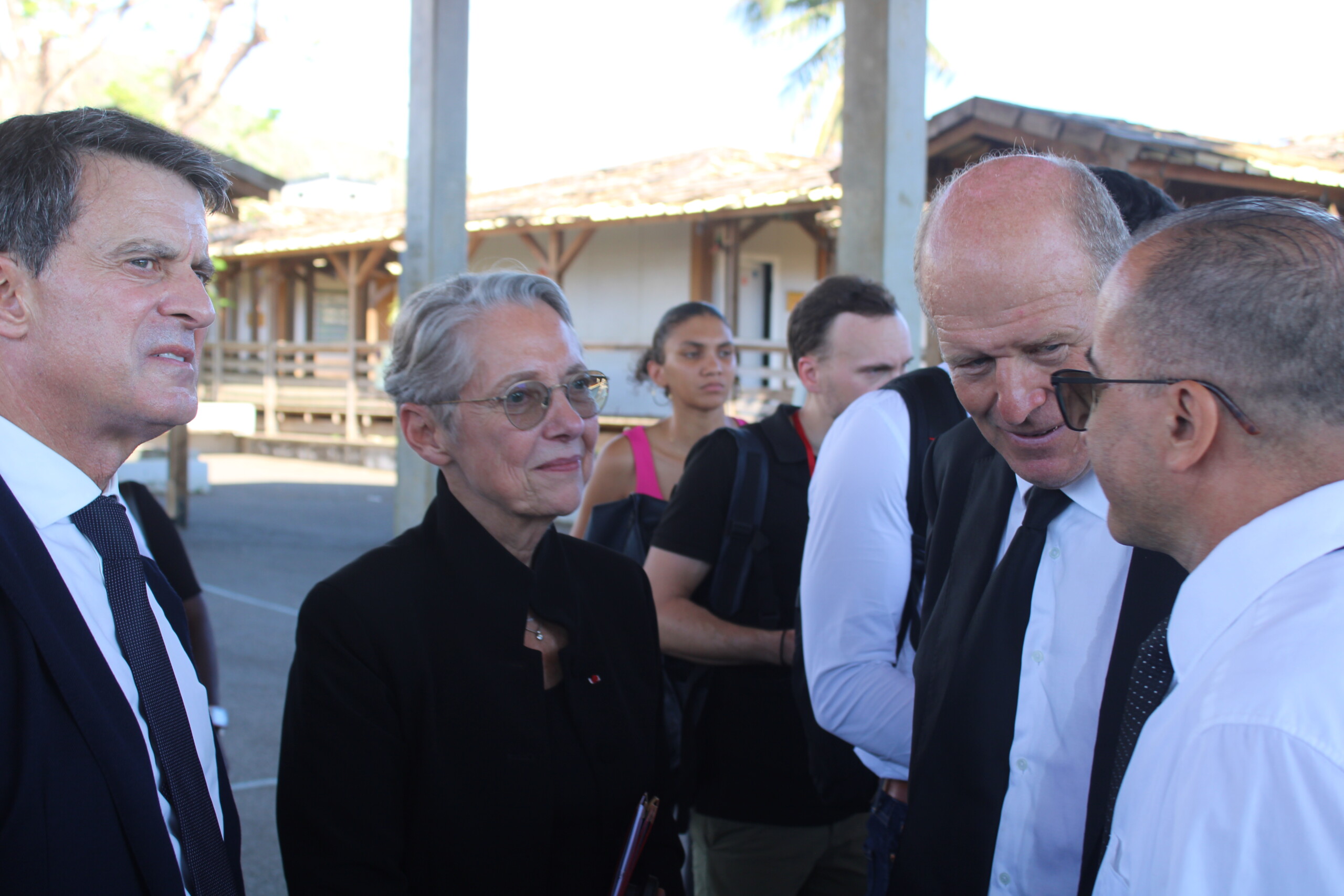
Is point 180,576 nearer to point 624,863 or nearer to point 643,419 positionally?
point 624,863

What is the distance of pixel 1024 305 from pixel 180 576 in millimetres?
2628

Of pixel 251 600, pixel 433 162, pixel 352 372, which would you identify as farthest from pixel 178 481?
pixel 433 162

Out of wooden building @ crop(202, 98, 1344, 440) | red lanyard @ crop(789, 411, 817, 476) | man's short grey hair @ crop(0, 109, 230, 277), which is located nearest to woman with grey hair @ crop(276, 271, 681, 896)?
man's short grey hair @ crop(0, 109, 230, 277)

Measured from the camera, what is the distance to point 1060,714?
4.75 ft

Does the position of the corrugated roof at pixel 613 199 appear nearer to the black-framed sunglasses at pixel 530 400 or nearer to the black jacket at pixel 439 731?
the black-framed sunglasses at pixel 530 400

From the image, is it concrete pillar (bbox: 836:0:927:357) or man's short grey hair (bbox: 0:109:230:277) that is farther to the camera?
concrete pillar (bbox: 836:0:927:357)

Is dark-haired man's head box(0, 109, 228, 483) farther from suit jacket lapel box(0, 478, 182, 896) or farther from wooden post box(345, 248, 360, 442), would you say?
wooden post box(345, 248, 360, 442)

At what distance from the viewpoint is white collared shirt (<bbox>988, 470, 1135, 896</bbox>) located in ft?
4.70

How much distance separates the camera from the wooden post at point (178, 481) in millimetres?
12203

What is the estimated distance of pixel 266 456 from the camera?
22219 mm

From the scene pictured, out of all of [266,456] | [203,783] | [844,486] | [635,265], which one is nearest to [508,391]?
[844,486]

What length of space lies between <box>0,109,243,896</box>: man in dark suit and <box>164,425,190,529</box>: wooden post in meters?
11.8

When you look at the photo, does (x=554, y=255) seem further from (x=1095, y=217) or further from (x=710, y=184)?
(x=1095, y=217)

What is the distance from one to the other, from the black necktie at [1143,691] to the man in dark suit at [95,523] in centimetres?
119
